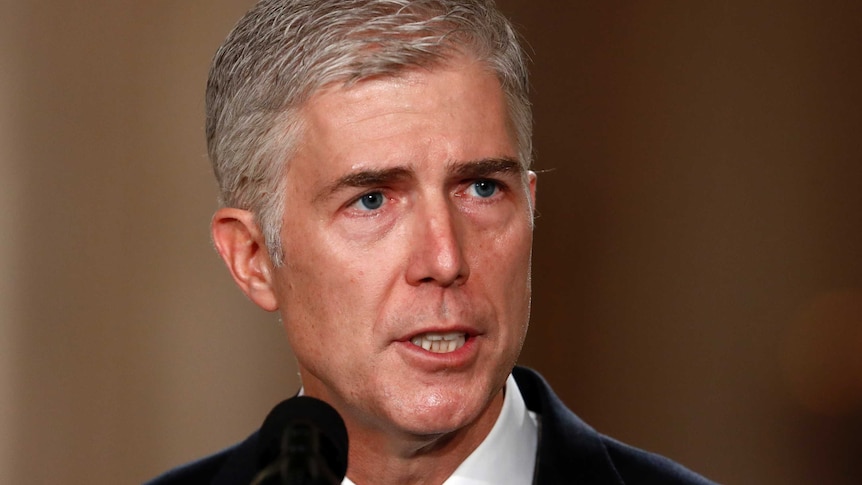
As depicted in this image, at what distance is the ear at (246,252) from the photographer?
1.93 metres

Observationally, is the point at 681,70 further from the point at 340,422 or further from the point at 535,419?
the point at 340,422

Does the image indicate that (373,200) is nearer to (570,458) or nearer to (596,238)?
(570,458)

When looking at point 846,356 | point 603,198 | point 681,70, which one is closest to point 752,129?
point 681,70

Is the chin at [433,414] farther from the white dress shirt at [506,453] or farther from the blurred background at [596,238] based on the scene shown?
the blurred background at [596,238]

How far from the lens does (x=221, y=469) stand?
7.12 feet

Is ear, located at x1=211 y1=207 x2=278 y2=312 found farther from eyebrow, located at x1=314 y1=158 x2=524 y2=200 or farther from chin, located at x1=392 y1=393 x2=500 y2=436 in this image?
chin, located at x1=392 y1=393 x2=500 y2=436

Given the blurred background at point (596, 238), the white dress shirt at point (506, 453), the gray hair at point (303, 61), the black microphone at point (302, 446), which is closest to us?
the black microphone at point (302, 446)

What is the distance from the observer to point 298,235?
5.89 ft

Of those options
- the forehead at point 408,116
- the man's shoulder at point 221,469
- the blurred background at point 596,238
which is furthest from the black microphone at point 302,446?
the blurred background at point 596,238

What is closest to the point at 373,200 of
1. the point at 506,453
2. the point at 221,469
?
Result: the point at 506,453

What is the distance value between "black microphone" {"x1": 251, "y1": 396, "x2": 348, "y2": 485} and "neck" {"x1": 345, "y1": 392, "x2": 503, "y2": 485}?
69cm

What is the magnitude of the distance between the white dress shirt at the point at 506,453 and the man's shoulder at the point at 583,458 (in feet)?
0.10

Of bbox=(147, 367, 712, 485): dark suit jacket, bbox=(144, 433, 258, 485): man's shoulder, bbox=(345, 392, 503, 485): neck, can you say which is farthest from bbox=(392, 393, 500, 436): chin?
bbox=(144, 433, 258, 485): man's shoulder

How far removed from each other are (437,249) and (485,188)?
18cm
